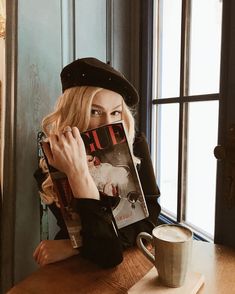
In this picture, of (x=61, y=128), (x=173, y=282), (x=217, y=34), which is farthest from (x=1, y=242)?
(x=217, y=34)

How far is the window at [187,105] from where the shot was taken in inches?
40.8

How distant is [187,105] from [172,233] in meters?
0.62

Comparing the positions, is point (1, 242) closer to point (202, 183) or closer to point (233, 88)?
point (202, 183)

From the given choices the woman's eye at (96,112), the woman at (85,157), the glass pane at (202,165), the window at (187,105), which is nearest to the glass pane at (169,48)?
the window at (187,105)

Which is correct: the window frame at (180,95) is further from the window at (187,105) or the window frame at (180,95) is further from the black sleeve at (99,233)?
the black sleeve at (99,233)

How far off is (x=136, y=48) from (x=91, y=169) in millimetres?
757

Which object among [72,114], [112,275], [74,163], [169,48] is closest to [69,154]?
[74,163]

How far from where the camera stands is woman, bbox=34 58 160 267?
0.73 metres

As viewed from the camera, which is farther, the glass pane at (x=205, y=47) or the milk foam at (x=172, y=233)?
the glass pane at (x=205, y=47)

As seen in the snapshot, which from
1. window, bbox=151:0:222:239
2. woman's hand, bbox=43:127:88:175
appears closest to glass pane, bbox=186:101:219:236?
window, bbox=151:0:222:239

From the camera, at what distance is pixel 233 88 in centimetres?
81

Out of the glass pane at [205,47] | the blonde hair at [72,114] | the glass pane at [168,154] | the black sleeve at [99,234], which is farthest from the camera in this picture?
the glass pane at [168,154]

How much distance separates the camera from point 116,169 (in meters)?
0.76

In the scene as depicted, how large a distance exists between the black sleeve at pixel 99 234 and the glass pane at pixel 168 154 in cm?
55
